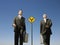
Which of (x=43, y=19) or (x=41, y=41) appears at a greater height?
(x=43, y=19)

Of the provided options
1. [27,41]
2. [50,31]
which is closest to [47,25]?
[50,31]

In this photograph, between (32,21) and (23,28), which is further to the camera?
(32,21)

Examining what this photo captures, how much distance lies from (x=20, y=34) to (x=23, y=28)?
0.31 m

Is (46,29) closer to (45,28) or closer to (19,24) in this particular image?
(45,28)

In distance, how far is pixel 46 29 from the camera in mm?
13992

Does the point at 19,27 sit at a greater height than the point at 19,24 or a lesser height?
lesser

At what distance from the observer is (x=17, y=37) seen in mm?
13773

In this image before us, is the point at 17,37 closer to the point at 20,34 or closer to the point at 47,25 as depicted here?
the point at 20,34

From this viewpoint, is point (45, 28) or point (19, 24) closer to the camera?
point (19, 24)

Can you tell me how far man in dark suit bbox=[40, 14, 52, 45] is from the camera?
13.9 m

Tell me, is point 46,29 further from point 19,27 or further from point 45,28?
point 19,27

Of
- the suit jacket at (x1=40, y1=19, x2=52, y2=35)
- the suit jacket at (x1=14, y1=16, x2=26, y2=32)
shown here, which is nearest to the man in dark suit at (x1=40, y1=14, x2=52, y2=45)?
the suit jacket at (x1=40, y1=19, x2=52, y2=35)

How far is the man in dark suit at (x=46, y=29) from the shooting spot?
13930 millimetres

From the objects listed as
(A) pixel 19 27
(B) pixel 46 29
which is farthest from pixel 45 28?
(A) pixel 19 27
